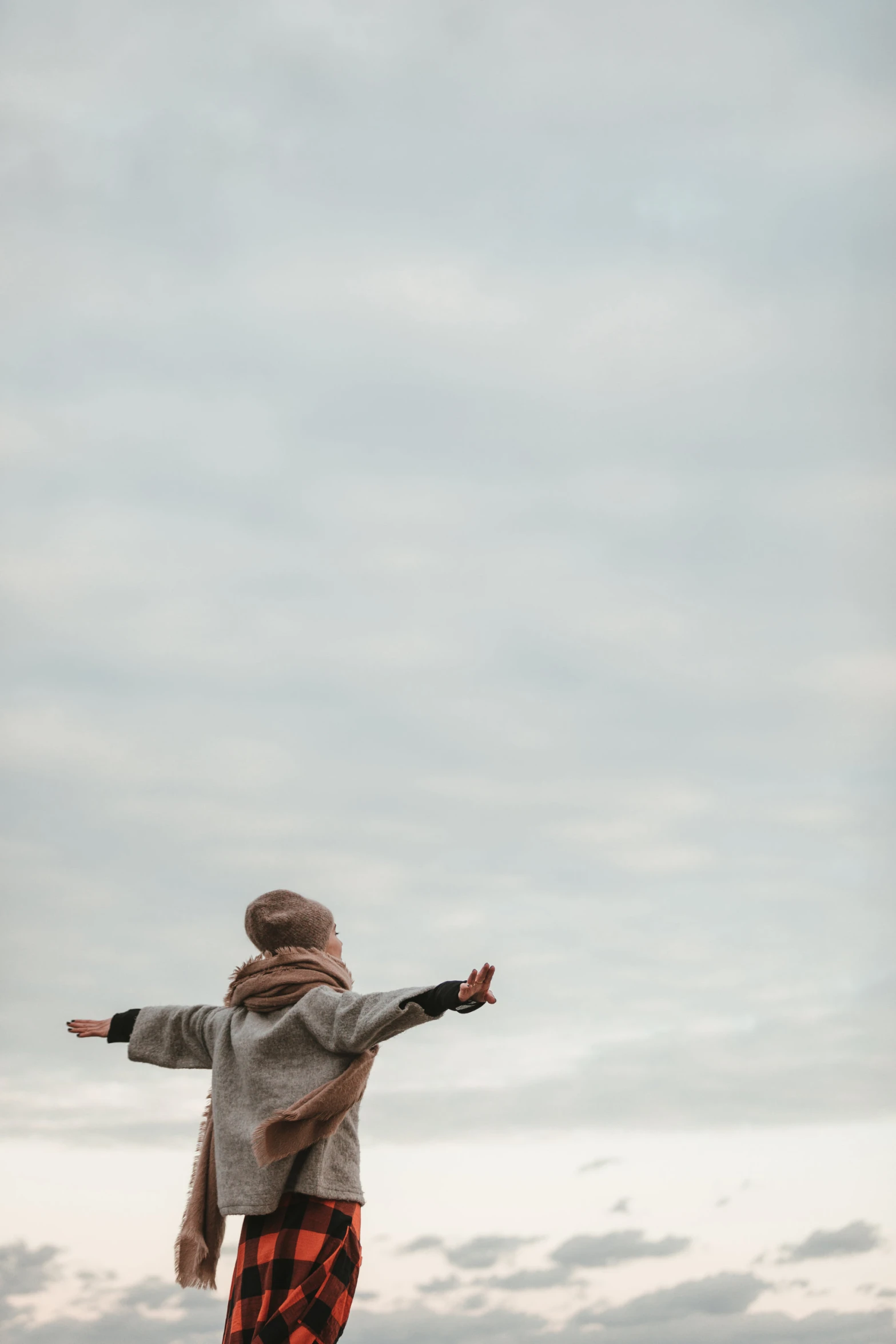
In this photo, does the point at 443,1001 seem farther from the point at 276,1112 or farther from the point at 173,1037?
the point at 173,1037

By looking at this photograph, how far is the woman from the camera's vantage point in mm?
6082

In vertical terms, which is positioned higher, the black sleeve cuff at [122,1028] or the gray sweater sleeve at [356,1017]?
the black sleeve cuff at [122,1028]

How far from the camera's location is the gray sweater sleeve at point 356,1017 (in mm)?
6016

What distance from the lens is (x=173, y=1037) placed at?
276 inches

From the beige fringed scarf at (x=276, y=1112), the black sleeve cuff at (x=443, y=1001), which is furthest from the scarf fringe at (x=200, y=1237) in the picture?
the black sleeve cuff at (x=443, y=1001)

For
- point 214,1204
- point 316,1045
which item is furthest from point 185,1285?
point 316,1045

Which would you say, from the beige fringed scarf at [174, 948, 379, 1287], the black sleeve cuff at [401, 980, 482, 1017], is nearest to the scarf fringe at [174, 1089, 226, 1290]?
the beige fringed scarf at [174, 948, 379, 1287]

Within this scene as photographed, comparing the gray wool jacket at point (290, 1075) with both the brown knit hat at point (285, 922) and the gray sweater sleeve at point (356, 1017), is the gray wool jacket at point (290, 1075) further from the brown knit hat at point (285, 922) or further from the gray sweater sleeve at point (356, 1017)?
the brown knit hat at point (285, 922)

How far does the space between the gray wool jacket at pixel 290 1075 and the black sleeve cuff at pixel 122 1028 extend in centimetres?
52

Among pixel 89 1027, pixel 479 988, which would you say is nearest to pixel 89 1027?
pixel 89 1027

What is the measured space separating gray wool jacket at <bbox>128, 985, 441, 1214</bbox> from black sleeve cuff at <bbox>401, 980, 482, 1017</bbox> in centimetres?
2

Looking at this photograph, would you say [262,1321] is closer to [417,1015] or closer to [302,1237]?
[302,1237]

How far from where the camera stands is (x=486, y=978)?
18.8 feet

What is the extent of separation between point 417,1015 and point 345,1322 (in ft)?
4.57
